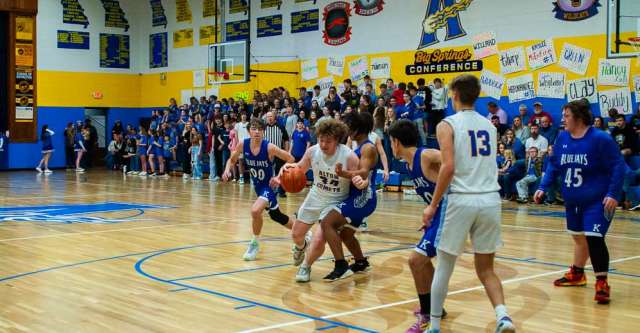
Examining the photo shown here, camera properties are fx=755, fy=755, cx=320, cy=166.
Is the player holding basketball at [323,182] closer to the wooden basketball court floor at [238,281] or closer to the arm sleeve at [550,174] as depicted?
the wooden basketball court floor at [238,281]

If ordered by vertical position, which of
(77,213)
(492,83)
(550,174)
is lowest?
(77,213)

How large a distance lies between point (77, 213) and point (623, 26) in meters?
11.0

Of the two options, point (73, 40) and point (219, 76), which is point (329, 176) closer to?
point (219, 76)

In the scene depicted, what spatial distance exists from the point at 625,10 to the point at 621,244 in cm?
640

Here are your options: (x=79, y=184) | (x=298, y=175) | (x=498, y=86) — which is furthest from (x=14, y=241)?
(x=498, y=86)

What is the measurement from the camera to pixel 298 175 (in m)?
7.73

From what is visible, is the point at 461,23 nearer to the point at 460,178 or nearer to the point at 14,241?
the point at 14,241

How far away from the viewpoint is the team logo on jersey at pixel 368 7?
22.7 meters

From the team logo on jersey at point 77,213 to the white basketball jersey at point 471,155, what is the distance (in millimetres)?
8612

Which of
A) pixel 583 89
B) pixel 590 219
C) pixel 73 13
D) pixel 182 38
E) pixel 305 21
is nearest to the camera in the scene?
pixel 590 219

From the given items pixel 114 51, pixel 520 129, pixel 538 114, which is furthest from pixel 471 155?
pixel 114 51

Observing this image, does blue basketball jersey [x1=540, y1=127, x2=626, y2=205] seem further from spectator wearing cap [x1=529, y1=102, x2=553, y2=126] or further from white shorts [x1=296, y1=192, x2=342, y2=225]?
spectator wearing cap [x1=529, y1=102, x2=553, y2=126]

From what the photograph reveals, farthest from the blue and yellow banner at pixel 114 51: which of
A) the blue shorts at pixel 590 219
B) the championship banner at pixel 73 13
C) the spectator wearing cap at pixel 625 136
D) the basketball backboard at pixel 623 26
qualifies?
the blue shorts at pixel 590 219

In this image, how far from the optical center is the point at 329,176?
7402 mm
